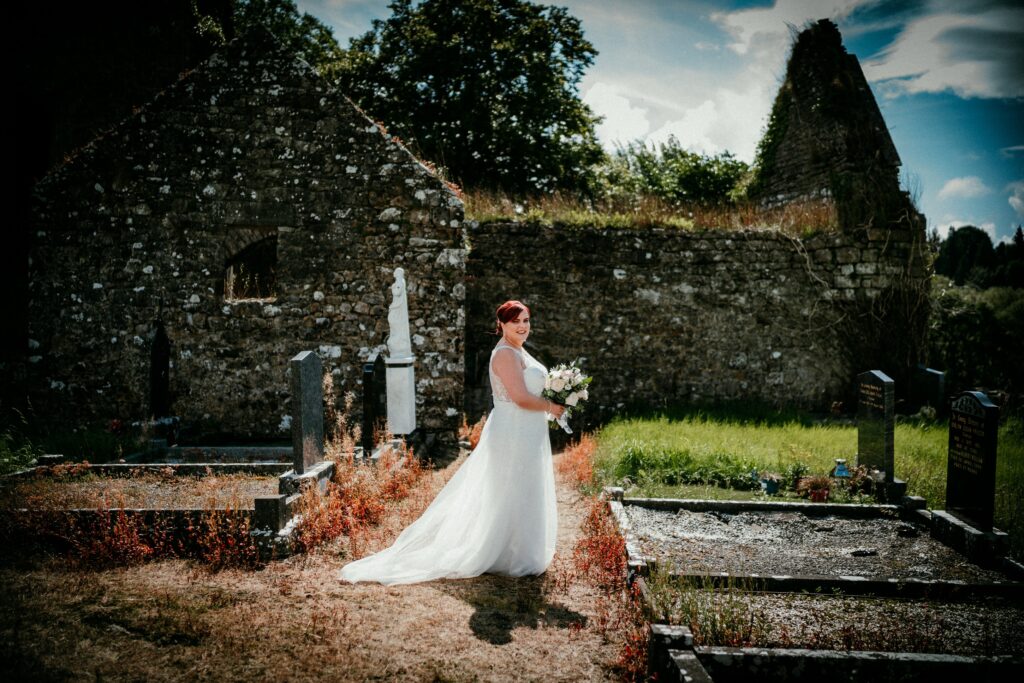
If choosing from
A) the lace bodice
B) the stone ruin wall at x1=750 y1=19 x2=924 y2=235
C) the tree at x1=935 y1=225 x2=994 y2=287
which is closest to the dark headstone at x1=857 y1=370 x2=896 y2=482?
the lace bodice

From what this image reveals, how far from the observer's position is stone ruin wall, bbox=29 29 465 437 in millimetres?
9227

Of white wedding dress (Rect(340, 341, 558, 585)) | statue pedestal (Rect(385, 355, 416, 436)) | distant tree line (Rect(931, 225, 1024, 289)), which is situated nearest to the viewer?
white wedding dress (Rect(340, 341, 558, 585))

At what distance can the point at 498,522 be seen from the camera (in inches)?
190

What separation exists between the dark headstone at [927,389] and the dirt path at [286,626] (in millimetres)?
9101

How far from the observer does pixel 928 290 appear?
11.2 meters

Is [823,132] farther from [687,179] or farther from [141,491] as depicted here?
[141,491]

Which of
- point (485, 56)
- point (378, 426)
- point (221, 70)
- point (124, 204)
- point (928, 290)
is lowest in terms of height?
point (378, 426)

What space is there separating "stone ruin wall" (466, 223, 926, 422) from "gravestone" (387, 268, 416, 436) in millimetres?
2707

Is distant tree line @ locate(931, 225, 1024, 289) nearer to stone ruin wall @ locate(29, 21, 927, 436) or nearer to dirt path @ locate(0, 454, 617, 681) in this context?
stone ruin wall @ locate(29, 21, 927, 436)

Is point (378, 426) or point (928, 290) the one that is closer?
point (378, 426)

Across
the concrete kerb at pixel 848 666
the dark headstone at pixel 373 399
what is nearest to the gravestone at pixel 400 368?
the dark headstone at pixel 373 399

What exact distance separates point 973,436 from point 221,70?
35.5 feet

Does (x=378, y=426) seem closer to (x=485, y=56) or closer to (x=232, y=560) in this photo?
(x=232, y=560)

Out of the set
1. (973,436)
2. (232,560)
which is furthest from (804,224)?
(232,560)
